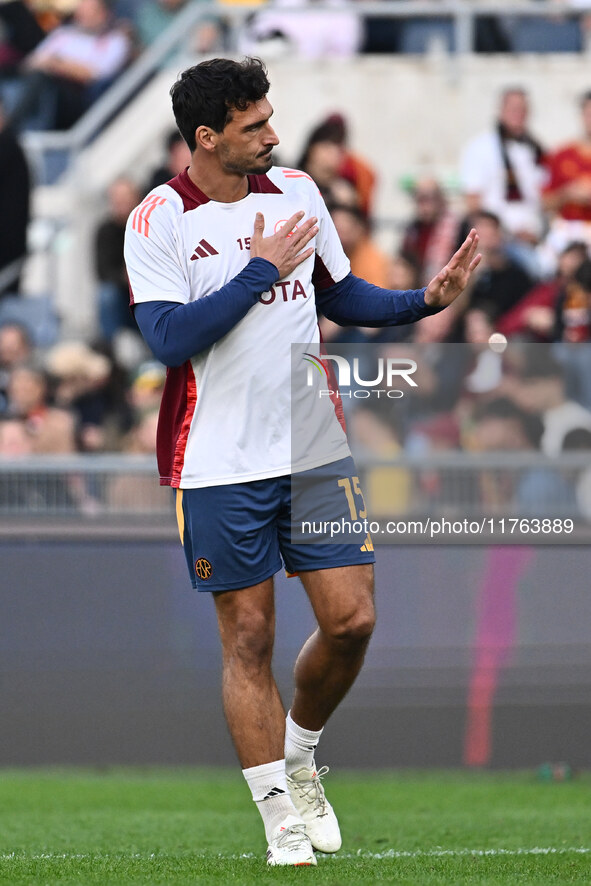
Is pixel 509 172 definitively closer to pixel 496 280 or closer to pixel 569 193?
pixel 569 193

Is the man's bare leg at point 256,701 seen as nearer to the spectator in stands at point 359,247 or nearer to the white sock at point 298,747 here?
the white sock at point 298,747

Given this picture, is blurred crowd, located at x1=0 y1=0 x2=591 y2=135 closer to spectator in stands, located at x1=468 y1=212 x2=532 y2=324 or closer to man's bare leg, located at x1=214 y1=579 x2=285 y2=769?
spectator in stands, located at x1=468 y1=212 x2=532 y2=324

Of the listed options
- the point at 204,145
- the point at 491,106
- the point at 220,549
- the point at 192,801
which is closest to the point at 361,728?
the point at 192,801

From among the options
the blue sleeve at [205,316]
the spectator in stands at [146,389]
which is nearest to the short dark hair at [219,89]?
the blue sleeve at [205,316]

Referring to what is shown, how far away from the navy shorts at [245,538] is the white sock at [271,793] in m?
0.53

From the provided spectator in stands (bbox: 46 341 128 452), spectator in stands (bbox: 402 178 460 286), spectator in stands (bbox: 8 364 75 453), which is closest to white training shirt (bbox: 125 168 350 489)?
spectator in stands (bbox: 8 364 75 453)

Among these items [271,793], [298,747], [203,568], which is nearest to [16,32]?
[203,568]

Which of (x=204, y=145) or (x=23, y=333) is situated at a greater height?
(x=204, y=145)

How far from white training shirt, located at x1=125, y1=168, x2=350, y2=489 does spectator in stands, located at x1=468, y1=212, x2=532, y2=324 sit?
4.93 metres

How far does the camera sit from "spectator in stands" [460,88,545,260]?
9.96 meters

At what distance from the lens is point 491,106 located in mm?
10938

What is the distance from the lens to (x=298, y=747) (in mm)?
4496

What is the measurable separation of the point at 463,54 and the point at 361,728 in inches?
235

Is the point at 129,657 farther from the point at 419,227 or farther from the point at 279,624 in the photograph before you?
the point at 419,227
